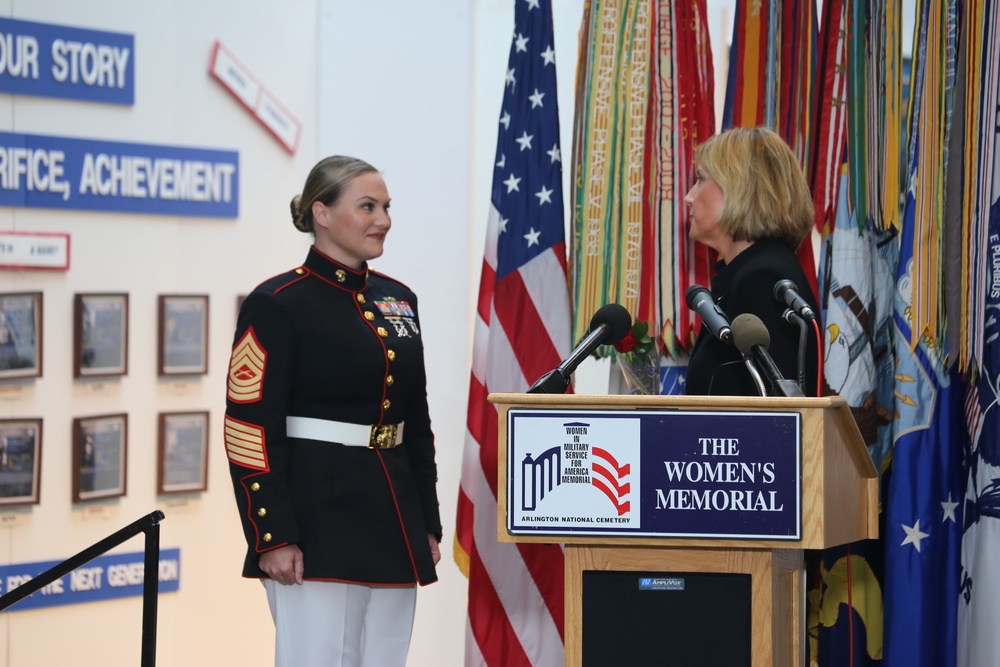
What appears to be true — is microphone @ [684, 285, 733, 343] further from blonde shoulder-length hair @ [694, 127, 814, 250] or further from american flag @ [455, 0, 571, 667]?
american flag @ [455, 0, 571, 667]

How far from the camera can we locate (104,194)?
386 cm

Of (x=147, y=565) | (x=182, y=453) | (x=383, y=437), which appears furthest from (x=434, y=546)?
(x=182, y=453)

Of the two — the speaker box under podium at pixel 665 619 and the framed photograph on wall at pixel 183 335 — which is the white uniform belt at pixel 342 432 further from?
the framed photograph on wall at pixel 183 335

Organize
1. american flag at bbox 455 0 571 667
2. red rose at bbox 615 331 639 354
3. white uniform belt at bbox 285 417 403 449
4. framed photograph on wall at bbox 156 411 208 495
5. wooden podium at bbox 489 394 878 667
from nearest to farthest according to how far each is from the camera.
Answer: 1. wooden podium at bbox 489 394 878 667
2. red rose at bbox 615 331 639 354
3. white uniform belt at bbox 285 417 403 449
4. american flag at bbox 455 0 571 667
5. framed photograph on wall at bbox 156 411 208 495

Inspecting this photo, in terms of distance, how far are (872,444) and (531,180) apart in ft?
3.79

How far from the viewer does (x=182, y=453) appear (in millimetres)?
4008

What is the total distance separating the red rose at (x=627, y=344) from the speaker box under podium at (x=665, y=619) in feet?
1.43

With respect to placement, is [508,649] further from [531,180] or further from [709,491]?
[709,491]

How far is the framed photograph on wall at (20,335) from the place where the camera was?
3615 mm

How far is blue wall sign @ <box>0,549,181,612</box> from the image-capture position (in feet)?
12.0

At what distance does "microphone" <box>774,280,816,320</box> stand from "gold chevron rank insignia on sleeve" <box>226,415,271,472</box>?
1.06m

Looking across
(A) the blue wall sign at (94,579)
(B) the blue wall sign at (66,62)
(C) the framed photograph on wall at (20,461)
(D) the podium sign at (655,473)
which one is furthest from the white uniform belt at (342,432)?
(B) the blue wall sign at (66,62)

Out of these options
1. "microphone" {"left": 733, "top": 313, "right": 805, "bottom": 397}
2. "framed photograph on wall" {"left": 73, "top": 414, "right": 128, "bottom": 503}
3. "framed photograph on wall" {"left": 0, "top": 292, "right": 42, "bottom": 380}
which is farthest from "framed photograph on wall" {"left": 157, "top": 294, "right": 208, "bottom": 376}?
"microphone" {"left": 733, "top": 313, "right": 805, "bottom": 397}

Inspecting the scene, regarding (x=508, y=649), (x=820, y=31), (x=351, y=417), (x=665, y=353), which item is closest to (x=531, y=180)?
(x=665, y=353)
